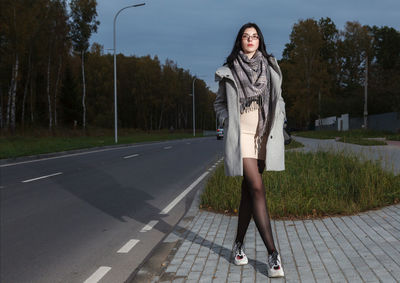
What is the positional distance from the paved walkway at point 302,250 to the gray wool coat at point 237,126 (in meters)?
0.91

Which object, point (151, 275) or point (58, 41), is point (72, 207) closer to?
point (151, 275)

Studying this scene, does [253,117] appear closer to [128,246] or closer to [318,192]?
[128,246]

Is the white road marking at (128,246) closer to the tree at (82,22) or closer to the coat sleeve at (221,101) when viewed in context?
the coat sleeve at (221,101)

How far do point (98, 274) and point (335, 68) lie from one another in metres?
64.2

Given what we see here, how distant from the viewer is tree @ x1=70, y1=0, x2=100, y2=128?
45.0 metres

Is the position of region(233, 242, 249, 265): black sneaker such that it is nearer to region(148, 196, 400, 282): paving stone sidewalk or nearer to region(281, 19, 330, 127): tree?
region(148, 196, 400, 282): paving stone sidewalk

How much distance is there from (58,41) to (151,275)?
4663cm

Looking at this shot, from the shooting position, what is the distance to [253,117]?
12.1 feet

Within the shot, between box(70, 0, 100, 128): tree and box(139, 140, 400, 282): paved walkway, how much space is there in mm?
41733

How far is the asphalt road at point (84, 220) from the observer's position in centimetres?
432

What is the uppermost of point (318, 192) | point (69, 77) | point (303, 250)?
point (69, 77)

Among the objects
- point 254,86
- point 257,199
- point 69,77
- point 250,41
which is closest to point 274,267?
point 257,199

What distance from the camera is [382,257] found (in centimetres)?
388

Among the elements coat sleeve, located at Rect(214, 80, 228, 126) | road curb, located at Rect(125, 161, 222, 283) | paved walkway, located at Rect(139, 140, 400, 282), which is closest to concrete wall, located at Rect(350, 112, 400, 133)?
paved walkway, located at Rect(139, 140, 400, 282)
